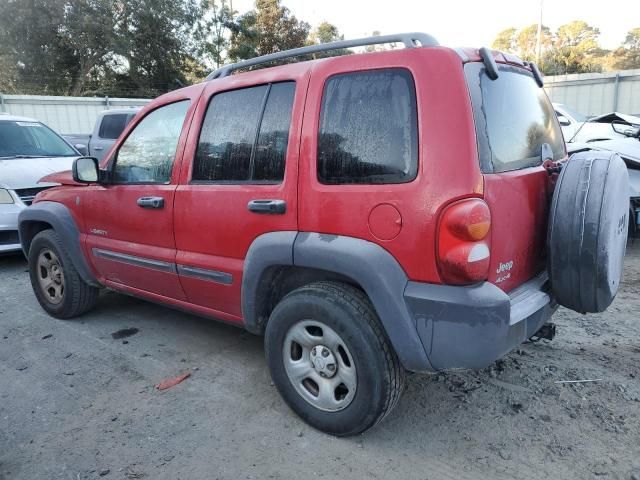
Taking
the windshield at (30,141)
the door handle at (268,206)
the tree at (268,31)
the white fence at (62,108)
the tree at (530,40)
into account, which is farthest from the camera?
the tree at (530,40)

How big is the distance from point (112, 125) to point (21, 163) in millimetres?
4587

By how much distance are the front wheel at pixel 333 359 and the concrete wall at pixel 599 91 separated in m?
14.5

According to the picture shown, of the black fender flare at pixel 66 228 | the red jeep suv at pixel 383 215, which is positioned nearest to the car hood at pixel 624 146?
the red jeep suv at pixel 383 215

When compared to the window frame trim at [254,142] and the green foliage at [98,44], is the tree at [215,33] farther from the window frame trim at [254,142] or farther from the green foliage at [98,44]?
the window frame trim at [254,142]

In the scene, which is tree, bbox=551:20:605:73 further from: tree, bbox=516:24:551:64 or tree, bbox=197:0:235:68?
tree, bbox=197:0:235:68

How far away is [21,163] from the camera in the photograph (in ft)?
21.2

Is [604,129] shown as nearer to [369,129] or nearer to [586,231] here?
[586,231]

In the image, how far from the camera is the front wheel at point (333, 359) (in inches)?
92.8

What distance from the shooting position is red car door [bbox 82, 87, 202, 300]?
130 inches

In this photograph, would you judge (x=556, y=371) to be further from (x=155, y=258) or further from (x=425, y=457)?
(x=155, y=258)

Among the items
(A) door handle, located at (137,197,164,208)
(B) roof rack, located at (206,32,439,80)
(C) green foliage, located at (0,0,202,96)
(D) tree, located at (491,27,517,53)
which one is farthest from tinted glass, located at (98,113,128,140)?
(D) tree, located at (491,27,517,53)

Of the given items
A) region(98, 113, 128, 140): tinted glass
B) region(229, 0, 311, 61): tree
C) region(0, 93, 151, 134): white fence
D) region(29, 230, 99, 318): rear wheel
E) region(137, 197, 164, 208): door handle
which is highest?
region(229, 0, 311, 61): tree

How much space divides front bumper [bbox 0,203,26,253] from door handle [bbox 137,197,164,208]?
11.3 feet

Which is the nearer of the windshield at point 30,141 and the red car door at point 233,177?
the red car door at point 233,177
